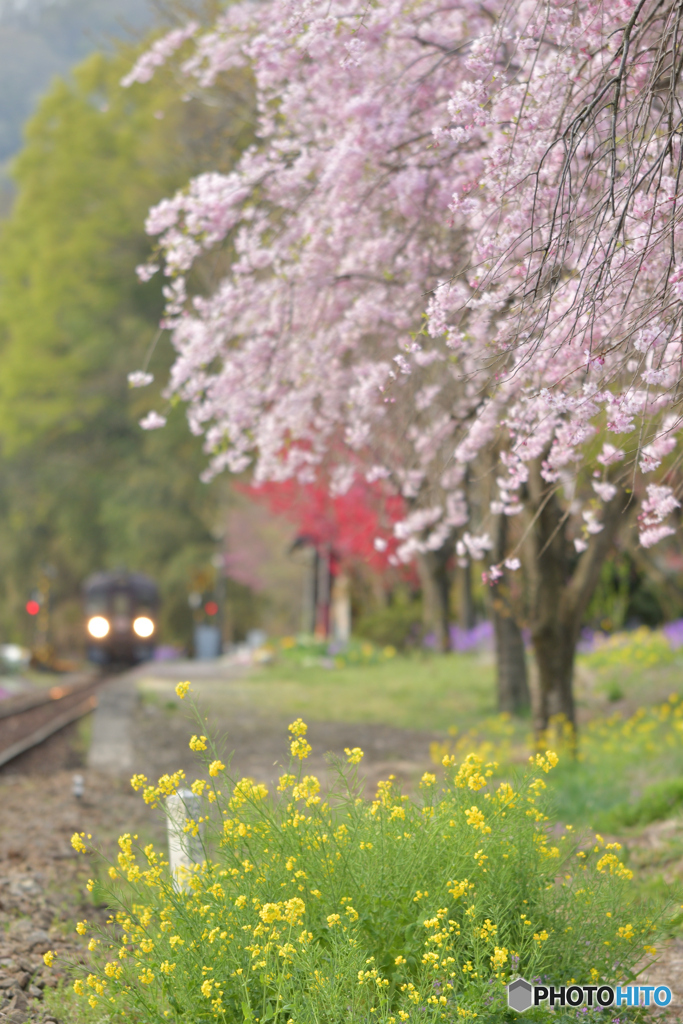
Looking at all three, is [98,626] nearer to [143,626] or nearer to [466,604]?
[143,626]

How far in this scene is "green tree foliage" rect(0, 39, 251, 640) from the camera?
31.6 metres

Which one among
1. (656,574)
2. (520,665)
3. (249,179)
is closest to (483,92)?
(249,179)

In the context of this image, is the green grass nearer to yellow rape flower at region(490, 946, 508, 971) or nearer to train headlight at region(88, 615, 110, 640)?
train headlight at region(88, 615, 110, 640)

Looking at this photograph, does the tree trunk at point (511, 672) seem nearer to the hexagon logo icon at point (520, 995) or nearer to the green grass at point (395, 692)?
the green grass at point (395, 692)

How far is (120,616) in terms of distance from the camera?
1115 inches

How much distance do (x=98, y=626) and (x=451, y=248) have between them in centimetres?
2474

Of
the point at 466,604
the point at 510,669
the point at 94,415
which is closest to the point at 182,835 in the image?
the point at 510,669

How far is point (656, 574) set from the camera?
16359 millimetres

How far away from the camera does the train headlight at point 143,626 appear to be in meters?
28.6

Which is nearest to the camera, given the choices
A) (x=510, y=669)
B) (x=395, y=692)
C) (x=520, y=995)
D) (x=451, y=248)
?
(x=520, y=995)

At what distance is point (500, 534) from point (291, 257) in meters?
3.62

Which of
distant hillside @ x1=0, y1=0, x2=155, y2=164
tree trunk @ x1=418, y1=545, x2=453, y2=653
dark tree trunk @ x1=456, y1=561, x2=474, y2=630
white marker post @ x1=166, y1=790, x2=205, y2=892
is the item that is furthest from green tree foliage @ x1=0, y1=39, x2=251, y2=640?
distant hillside @ x1=0, y1=0, x2=155, y2=164

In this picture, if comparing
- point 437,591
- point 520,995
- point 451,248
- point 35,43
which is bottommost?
point 520,995

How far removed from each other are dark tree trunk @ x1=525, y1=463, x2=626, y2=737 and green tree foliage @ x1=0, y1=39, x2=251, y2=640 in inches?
884
